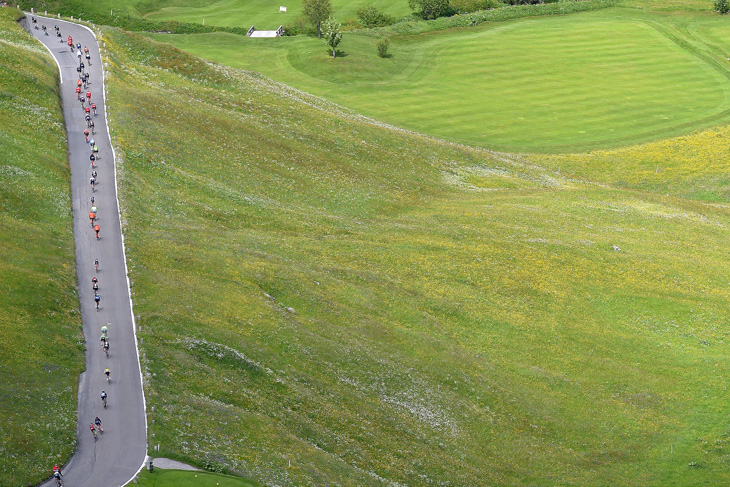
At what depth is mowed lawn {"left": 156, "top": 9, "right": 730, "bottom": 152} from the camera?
129750mm

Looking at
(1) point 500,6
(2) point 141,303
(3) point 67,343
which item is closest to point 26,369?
(3) point 67,343

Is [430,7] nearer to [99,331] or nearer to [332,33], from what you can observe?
[332,33]

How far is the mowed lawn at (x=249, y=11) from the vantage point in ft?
564

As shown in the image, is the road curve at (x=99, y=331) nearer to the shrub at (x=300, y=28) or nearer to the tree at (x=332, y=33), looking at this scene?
the tree at (x=332, y=33)

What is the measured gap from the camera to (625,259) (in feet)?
285

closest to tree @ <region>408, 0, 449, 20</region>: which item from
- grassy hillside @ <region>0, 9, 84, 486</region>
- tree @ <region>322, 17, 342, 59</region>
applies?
tree @ <region>322, 17, 342, 59</region>

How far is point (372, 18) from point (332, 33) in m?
33.1

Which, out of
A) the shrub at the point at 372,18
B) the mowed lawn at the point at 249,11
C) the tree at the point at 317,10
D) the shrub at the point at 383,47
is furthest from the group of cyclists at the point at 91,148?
the shrub at the point at 372,18

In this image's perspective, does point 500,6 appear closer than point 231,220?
No

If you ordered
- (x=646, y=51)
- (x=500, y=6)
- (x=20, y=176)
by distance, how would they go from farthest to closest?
(x=500, y=6) < (x=646, y=51) < (x=20, y=176)

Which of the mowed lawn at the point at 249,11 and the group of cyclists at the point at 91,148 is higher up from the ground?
the mowed lawn at the point at 249,11

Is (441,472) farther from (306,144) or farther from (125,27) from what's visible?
(125,27)

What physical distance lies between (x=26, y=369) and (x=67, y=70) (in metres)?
63.3

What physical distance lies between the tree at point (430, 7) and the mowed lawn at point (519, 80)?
890cm
